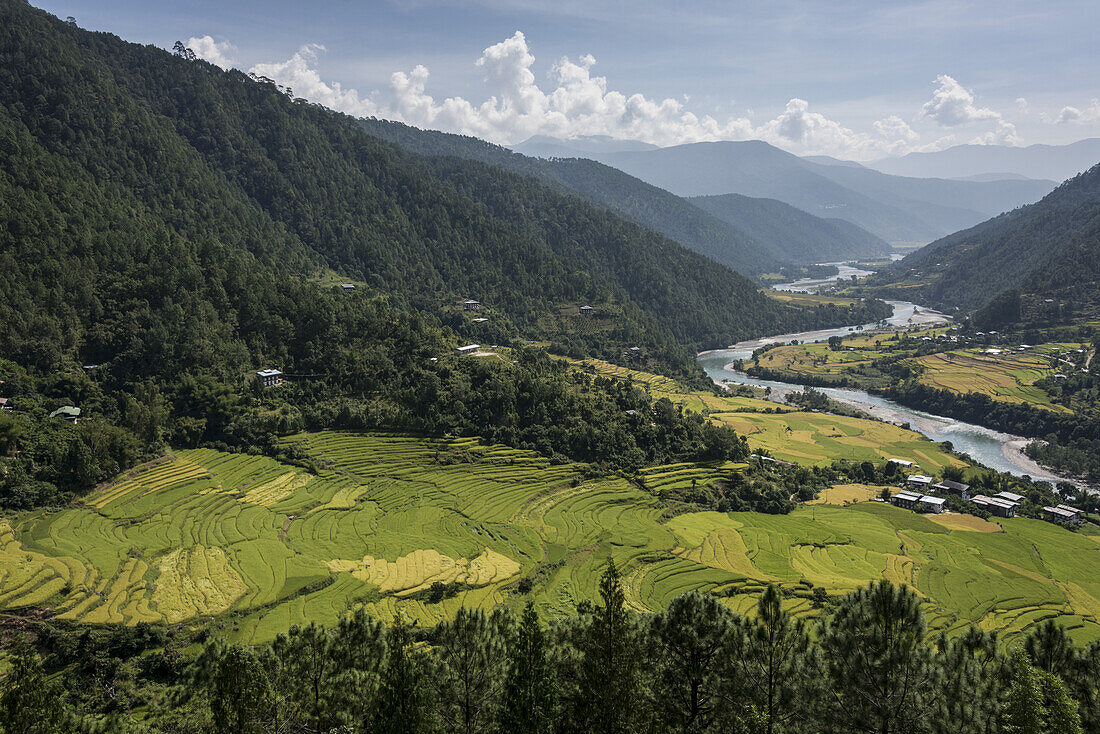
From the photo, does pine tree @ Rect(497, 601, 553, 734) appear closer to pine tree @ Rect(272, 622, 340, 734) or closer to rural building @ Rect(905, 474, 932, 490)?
pine tree @ Rect(272, 622, 340, 734)

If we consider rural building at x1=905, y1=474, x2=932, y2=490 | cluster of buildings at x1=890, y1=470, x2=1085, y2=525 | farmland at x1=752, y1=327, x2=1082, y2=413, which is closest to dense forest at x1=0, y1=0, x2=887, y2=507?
cluster of buildings at x1=890, y1=470, x2=1085, y2=525

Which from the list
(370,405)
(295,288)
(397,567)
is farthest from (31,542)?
(295,288)

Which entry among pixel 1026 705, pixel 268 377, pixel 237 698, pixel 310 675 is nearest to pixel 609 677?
pixel 1026 705

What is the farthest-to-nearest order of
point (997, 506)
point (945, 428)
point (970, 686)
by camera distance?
point (945, 428)
point (997, 506)
point (970, 686)

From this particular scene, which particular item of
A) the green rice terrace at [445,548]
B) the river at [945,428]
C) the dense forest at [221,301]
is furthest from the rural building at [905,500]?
the river at [945,428]

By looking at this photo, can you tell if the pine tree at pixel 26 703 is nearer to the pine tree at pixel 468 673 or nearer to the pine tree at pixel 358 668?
the pine tree at pixel 358 668

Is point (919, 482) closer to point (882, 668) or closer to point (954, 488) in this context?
point (954, 488)

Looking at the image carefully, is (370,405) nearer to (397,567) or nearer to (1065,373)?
(397,567)
